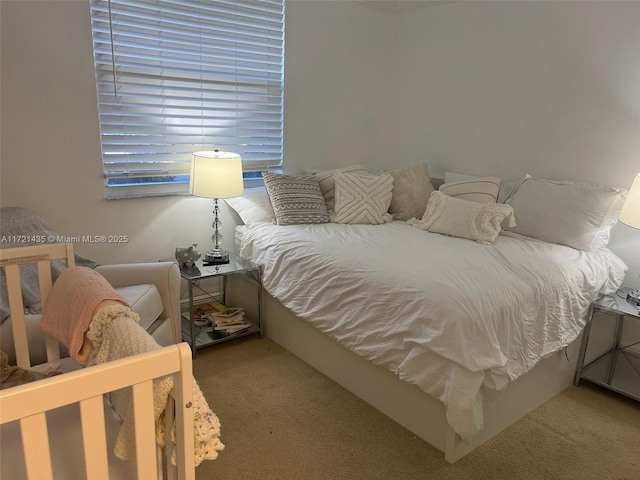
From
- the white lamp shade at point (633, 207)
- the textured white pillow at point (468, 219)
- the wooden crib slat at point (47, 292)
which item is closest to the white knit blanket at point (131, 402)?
the wooden crib slat at point (47, 292)

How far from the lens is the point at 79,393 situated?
2.77ft

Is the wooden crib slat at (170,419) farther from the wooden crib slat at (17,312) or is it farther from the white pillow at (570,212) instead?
the white pillow at (570,212)

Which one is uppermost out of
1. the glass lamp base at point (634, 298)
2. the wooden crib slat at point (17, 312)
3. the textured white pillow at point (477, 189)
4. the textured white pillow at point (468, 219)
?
the textured white pillow at point (477, 189)

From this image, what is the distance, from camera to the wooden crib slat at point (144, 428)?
92 cm

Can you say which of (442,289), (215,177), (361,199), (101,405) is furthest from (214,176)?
(101,405)

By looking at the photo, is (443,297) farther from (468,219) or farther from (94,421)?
(94,421)

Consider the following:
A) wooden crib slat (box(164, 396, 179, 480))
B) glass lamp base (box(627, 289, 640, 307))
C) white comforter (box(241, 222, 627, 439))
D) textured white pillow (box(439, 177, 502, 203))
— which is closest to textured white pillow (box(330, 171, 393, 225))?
white comforter (box(241, 222, 627, 439))

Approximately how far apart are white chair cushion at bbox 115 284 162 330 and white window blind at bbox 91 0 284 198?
928 millimetres

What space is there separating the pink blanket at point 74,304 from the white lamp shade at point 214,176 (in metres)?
1.34

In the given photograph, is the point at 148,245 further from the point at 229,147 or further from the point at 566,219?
the point at 566,219

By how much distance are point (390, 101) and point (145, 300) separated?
2802 mm

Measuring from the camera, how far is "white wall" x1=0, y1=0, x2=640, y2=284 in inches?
99.7

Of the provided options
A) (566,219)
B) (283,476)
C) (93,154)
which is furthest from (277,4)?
(283,476)

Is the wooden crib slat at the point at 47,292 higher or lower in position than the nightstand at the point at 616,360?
higher
